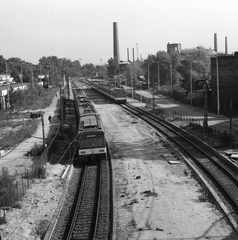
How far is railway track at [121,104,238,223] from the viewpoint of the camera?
1997 centimetres

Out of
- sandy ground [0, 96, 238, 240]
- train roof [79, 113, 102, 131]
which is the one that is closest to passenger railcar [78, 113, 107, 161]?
train roof [79, 113, 102, 131]

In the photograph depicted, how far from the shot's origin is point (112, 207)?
1783cm

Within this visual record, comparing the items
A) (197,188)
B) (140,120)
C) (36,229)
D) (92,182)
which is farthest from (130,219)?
(140,120)

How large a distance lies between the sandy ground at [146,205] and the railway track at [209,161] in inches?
40.2

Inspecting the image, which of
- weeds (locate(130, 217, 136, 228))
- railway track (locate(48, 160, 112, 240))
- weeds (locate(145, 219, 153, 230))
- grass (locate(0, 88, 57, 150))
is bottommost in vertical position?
railway track (locate(48, 160, 112, 240))

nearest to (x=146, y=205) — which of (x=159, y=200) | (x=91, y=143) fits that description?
(x=159, y=200)

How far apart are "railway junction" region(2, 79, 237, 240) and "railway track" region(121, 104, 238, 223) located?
88 cm

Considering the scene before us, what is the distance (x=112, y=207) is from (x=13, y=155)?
47.4ft

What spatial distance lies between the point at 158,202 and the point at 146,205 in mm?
668

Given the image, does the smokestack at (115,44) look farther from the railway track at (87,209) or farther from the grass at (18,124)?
the railway track at (87,209)

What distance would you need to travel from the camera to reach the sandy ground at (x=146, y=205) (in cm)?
1492

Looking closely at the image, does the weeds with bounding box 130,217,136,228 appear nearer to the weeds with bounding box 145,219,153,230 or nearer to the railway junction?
the railway junction

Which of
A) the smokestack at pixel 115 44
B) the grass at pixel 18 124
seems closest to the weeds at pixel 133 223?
the grass at pixel 18 124

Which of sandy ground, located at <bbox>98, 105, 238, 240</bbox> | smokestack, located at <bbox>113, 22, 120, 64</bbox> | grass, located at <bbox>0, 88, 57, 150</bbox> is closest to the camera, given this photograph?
sandy ground, located at <bbox>98, 105, 238, 240</bbox>
